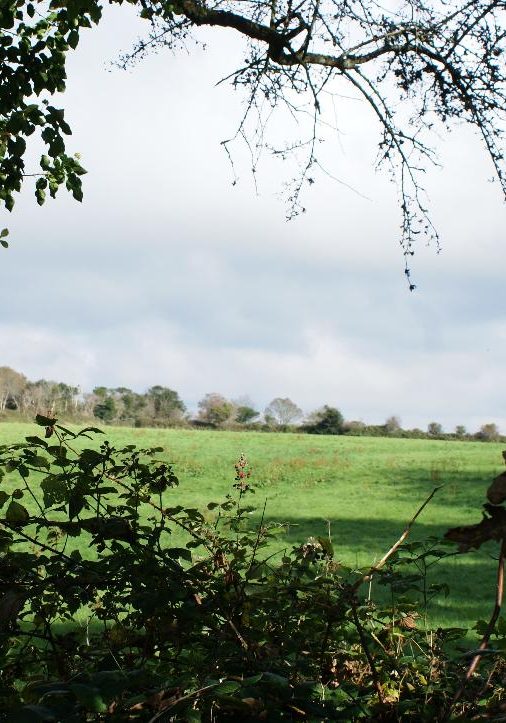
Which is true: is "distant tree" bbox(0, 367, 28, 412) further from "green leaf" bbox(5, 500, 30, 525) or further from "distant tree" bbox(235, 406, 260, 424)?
"green leaf" bbox(5, 500, 30, 525)

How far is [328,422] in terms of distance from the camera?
57031 millimetres

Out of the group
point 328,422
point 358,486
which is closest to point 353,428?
A: point 328,422

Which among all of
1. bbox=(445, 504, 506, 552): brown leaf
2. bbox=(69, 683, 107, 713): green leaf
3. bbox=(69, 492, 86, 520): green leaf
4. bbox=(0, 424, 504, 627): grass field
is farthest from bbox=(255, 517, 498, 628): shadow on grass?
bbox=(445, 504, 506, 552): brown leaf

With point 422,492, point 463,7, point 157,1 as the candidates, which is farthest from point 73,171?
point 422,492

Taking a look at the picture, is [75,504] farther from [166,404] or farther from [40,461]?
[166,404]

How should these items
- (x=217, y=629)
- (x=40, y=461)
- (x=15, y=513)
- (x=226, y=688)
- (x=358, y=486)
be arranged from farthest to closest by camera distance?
(x=358, y=486)
(x=40, y=461)
(x=15, y=513)
(x=217, y=629)
(x=226, y=688)

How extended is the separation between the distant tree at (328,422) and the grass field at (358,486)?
12.5 metres

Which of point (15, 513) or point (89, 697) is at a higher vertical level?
point (15, 513)

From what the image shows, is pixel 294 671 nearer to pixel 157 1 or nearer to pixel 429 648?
pixel 429 648

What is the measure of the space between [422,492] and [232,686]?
78.4 feet

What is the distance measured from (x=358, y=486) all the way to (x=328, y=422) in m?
31.4

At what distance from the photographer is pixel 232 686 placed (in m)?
1.57

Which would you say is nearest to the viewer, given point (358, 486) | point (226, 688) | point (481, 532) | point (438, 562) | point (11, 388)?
point (481, 532)

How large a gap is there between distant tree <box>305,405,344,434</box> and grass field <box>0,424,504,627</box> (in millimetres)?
12528
